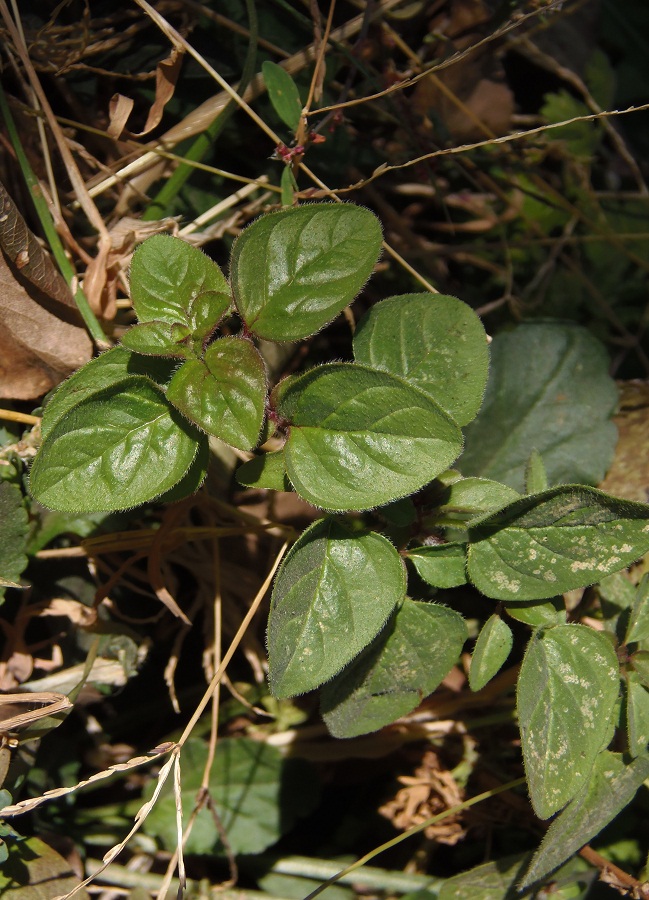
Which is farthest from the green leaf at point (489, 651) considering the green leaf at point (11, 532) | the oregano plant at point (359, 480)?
the green leaf at point (11, 532)

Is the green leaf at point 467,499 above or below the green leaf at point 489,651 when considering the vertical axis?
above

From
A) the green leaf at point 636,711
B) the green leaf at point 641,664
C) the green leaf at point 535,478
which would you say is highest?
the green leaf at point 535,478

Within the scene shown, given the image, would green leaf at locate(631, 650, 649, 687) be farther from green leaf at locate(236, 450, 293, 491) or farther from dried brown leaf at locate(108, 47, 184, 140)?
dried brown leaf at locate(108, 47, 184, 140)

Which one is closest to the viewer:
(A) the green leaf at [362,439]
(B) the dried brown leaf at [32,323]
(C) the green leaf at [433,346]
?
(A) the green leaf at [362,439]

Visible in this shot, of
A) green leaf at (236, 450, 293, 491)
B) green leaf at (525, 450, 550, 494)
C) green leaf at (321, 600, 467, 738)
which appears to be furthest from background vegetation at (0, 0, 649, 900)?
green leaf at (236, 450, 293, 491)

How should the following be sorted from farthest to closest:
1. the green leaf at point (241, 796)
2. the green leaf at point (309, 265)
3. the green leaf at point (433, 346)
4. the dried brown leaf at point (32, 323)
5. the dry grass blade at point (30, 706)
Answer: the green leaf at point (241, 796) → the dried brown leaf at point (32, 323) → the dry grass blade at point (30, 706) → the green leaf at point (433, 346) → the green leaf at point (309, 265)

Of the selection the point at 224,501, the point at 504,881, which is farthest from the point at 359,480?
the point at 504,881

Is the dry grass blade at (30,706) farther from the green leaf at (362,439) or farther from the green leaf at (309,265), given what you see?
the green leaf at (309,265)

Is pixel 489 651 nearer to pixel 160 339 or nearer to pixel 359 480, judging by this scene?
pixel 359 480
